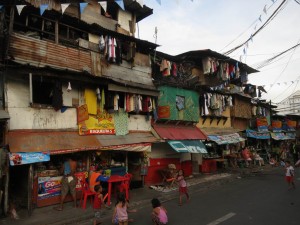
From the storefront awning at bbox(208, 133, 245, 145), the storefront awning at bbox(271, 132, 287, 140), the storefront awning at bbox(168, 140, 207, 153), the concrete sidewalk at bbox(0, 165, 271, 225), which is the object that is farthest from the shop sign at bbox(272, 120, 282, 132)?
the concrete sidewalk at bbox(0, 165, 271, 225)

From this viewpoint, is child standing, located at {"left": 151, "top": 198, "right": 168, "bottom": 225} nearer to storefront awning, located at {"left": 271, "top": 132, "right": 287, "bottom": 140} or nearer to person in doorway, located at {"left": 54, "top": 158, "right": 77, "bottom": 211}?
person in doorway, located at {"left": 54, "top": 158, "right": 77, "bottom": 211}

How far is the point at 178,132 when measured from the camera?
712 inches

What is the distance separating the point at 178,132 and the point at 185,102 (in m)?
2.39

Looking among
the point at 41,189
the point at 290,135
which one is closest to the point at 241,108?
the point at 290,135

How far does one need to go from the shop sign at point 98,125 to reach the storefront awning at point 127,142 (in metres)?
0.33

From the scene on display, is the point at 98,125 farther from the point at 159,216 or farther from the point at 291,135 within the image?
the point at 291,135

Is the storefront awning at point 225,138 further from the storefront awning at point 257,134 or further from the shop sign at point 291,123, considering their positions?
the shop sign at point 291,123

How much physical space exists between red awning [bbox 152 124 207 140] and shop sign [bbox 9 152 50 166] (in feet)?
25.0

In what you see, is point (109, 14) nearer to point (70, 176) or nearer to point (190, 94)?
point (190, 94)

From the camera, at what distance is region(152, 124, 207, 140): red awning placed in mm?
16812

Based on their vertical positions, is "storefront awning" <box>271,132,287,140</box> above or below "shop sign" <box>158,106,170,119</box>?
below

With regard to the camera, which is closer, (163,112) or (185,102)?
(163,112)

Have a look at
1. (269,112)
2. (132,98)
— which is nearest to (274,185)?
(132,98)

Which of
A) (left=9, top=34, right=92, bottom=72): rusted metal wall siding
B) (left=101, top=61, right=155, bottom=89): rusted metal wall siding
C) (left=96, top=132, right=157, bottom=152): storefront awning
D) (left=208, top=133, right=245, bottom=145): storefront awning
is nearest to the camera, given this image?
(left=9, top=34, right=92, bottom=72): rusted metal wall siding
